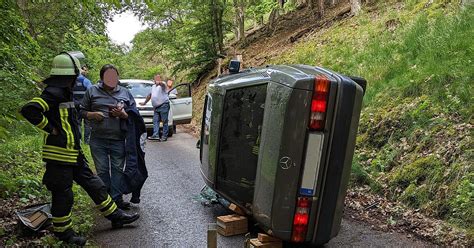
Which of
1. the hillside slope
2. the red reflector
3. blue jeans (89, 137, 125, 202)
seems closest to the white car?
the hillside slope

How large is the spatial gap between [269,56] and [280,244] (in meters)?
13.0

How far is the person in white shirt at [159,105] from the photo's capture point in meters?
12.0

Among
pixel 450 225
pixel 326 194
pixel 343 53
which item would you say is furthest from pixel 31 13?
pixel 450 225

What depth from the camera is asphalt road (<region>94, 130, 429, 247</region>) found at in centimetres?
453

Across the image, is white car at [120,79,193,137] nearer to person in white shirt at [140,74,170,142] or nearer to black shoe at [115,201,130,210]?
person in white shirt at [140,74,170,142]

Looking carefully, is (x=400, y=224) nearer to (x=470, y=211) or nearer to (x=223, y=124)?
(x=470, y=211)

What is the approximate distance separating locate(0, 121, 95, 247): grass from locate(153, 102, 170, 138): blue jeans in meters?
3.90

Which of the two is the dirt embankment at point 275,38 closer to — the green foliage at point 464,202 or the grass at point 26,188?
the grass at point 26,188

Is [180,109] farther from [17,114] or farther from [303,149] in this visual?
[303,149]

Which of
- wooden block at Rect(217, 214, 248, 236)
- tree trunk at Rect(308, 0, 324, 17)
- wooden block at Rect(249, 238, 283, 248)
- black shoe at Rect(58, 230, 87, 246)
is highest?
tree trunk at Rect(308, 0, 324, 17)

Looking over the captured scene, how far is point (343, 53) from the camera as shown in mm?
11289

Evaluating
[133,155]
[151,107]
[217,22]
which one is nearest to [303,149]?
[133,155]

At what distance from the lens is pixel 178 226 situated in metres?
5.06

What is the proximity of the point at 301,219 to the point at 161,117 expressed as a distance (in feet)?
29.2
